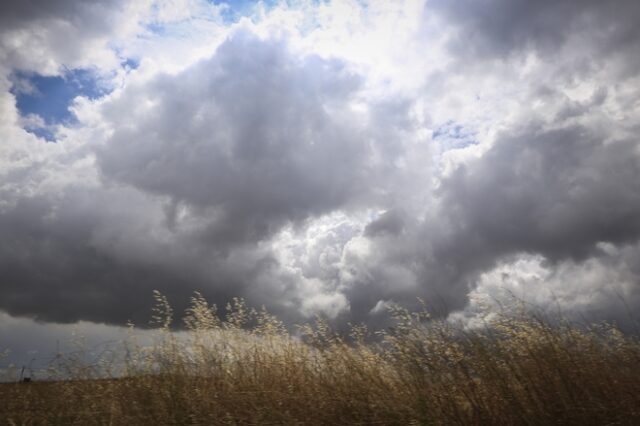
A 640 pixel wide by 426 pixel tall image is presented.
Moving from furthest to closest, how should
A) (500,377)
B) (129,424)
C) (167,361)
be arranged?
(167,361), (129,424), (500,377)

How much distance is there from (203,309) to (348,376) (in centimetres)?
361

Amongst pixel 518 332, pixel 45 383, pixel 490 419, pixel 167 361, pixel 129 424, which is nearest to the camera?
pixel 490 419

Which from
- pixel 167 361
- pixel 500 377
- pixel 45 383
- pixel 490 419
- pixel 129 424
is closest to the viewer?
pixel 490 419

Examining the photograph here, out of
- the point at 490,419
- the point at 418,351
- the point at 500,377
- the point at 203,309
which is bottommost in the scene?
the point at 490,419

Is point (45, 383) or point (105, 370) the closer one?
point (105, 370)

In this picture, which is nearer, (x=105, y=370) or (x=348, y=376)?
(x=348, y=376)

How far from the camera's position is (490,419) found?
13.7 ft

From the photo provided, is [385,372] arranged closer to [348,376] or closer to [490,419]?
[348,376]

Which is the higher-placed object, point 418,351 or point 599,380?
point 418,351

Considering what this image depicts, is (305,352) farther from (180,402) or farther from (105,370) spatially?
(105,370)

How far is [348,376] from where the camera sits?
5605mm

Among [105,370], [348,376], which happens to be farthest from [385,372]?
[105,370]

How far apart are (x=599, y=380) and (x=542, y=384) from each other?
0.65 m

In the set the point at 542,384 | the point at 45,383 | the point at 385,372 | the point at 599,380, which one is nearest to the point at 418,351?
the point at 385,372
